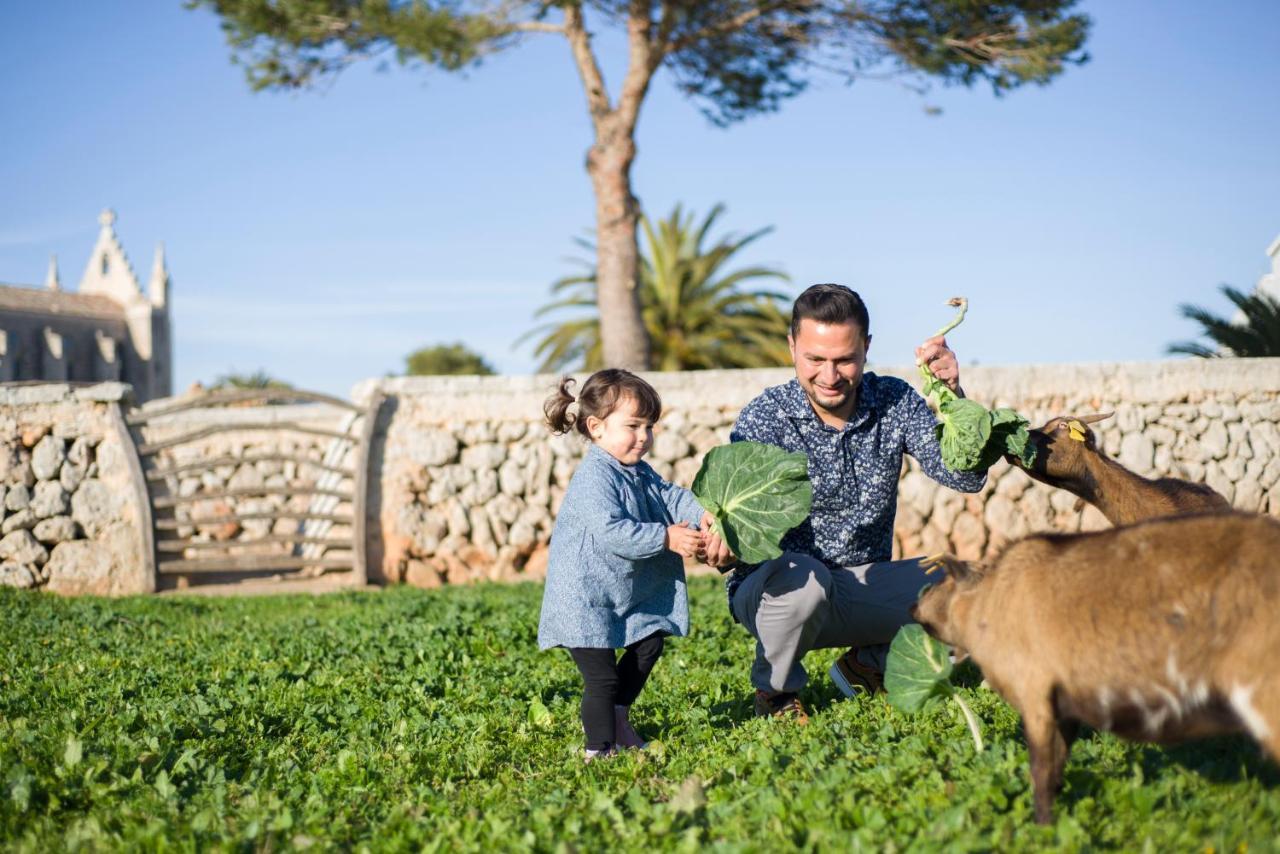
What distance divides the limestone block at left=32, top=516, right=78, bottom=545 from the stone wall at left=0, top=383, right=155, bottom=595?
1 centimetres

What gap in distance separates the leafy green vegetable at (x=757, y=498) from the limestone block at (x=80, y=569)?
908cm

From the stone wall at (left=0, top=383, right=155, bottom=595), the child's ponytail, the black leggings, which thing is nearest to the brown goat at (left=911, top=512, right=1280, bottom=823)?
the black leggings

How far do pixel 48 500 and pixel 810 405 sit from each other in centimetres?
944

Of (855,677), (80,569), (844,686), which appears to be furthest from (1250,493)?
(80,569)

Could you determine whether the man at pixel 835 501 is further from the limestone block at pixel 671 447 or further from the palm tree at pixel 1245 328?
the palm tree at pixel 1245 328

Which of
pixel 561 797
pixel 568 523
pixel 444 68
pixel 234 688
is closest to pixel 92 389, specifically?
pixel 444 68

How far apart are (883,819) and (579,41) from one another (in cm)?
1312

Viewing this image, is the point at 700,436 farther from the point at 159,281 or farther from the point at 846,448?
the point at 159,281

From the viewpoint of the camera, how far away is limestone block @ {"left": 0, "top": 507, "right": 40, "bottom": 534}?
11.1 m

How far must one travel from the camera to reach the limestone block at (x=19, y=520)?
1115 centimetres

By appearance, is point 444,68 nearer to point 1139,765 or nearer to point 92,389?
point 92,389

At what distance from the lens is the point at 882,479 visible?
15.6 ft

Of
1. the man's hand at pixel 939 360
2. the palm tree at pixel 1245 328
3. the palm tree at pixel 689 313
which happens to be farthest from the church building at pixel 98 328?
the man's hand at pixel 939 360

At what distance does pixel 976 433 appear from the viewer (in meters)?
3.89
